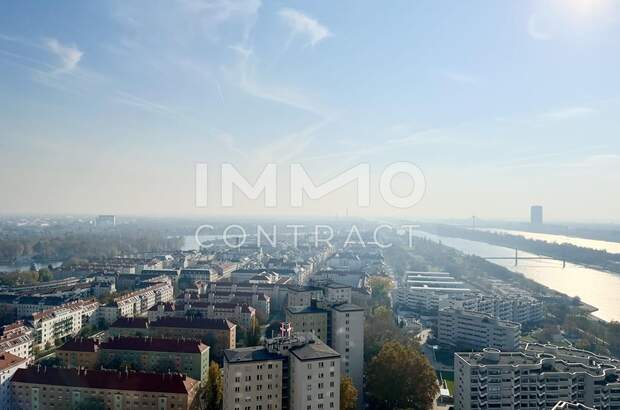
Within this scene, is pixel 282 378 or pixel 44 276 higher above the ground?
pixel 282 378

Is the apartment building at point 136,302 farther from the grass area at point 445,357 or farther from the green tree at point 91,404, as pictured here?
the grass area at point 445,357

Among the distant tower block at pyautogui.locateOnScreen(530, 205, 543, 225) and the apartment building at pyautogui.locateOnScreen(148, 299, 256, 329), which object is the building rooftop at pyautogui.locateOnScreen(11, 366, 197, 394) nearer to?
the apartment building at pyautogui.locateOnScreen(148, 299, 256, 329)

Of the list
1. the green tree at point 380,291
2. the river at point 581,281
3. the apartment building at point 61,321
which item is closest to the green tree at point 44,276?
the apartment building at point 61,321

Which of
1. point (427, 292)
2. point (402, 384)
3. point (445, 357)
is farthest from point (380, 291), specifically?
point (402, 384)

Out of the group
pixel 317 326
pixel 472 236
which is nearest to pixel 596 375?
pixel 317 326

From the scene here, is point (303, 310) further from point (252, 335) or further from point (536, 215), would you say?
point (536, 215)

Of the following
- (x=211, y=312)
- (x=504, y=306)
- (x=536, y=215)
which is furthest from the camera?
(x=536, y=215)

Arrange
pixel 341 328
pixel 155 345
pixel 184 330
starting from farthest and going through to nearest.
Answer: pixel 184 330, pixel 155 345, pixel 341 328
